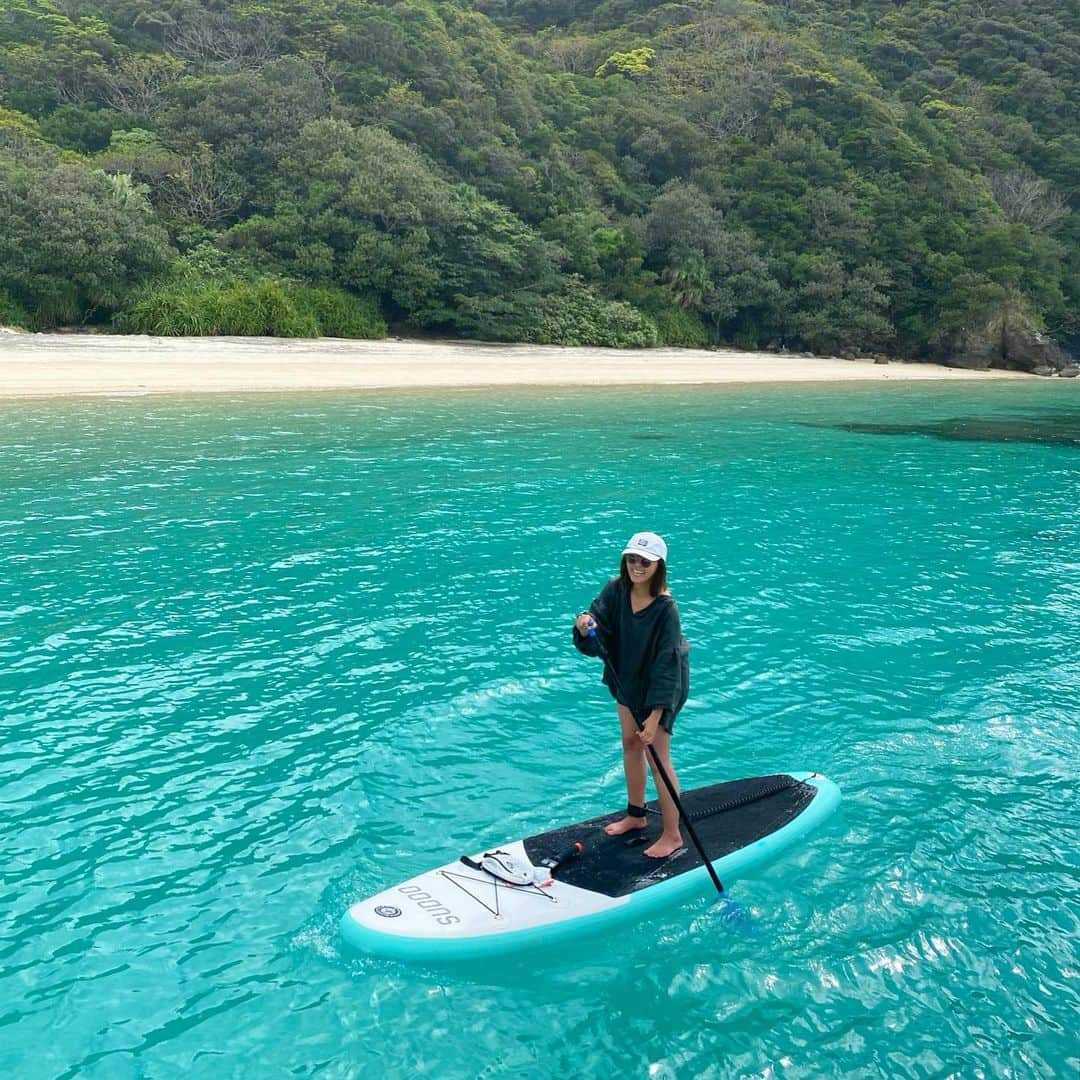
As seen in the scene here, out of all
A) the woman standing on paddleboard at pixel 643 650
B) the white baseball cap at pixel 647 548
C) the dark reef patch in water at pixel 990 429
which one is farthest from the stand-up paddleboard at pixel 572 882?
the dark reef patch in water at pixel 990 429

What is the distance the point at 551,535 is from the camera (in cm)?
1463

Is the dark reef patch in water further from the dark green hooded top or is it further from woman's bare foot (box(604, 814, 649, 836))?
the dark green hooded top

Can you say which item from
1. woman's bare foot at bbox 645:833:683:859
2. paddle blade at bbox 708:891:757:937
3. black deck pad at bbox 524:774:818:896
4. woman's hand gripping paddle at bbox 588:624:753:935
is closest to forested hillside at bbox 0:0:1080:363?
black deck pad at bbox 524:774:818:896

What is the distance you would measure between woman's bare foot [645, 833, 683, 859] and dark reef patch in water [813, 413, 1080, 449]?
2546cm

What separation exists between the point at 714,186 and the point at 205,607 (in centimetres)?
5836

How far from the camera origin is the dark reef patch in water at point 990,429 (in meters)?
28.7

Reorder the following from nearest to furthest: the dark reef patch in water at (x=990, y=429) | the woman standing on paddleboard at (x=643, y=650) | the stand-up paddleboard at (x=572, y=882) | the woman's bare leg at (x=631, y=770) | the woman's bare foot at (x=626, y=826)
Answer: the stand-up paddleboard at (x=572, y=882), the woman standing on paddleboard at (x=643, y=650), the woman's bare leg at (x=631, y=770), the woman's bare foot at (x=626, y=826), the dark reef patch in water at (x=990, y=429)

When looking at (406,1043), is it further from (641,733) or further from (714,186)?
(714,186)

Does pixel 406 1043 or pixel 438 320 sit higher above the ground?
pixel 438 320

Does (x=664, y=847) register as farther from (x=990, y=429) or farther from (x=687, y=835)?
(x=990, y=429)

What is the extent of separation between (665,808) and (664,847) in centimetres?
25

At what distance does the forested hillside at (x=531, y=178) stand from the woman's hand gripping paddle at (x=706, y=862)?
1448 inches

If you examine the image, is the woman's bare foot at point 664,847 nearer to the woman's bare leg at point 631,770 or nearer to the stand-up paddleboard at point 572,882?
the stand-up paddleboard at point 572,882

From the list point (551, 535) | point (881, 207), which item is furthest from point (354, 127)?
point (551, 535)
